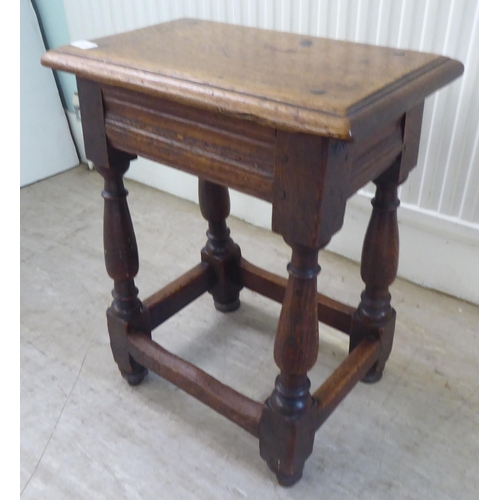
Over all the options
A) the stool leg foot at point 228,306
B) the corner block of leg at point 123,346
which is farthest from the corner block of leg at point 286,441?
the stool leg foot at point 228,306

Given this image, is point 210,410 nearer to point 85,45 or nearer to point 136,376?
point 136,376

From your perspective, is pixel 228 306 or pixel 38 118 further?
pixel 38 118

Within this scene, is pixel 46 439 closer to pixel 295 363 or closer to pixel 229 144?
pixel 295 363

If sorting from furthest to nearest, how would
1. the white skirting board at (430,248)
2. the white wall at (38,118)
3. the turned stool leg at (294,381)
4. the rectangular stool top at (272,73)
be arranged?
1. the white wall at (38,118)
2. the white skirting board at (430,248)
3. the turned stool leg at (294,381)
4. the rectangular stool top at (272,73)

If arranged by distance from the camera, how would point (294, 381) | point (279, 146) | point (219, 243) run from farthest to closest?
point (219, 243) < point (294, 381) < point (279, 146)

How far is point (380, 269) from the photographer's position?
938 millimetres

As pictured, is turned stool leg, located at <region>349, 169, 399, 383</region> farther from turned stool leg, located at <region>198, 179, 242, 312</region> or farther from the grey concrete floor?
turned stool leg, located at <region>198, 179, 242, 312</region>

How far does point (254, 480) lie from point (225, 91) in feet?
2.12

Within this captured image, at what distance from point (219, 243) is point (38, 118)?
1094 millimetres

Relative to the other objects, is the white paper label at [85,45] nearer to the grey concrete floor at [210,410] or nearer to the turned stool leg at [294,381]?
the turned stool leg at [294,381]

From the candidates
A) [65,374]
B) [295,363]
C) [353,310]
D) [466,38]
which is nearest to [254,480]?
[295,363]

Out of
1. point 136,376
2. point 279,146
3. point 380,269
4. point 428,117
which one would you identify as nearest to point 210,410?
point 136,376

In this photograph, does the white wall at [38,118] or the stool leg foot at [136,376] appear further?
the white wall at [38,118]

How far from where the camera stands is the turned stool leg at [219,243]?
3.72 feet
